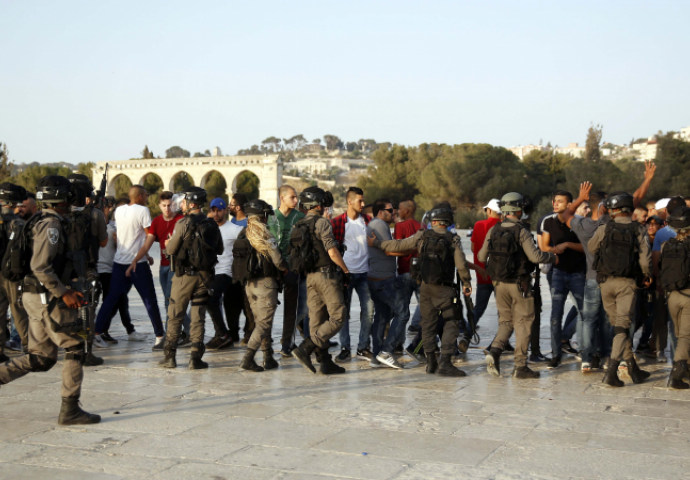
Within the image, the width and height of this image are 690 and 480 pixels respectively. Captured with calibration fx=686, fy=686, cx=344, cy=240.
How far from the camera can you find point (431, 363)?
20.6 feet

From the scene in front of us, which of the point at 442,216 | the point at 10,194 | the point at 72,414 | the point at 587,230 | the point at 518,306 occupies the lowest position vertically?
the point at 72,414

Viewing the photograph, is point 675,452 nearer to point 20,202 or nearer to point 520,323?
point 520,323

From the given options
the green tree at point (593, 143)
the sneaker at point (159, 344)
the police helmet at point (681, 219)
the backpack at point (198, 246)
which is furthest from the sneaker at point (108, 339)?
the green tree at point (593, 143)

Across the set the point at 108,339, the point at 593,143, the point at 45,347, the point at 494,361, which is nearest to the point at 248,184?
the point at 593,143

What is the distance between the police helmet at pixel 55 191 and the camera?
454cm

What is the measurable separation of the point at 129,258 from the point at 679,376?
559 cm

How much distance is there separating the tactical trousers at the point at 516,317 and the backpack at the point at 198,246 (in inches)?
103

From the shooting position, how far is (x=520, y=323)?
19.9ft

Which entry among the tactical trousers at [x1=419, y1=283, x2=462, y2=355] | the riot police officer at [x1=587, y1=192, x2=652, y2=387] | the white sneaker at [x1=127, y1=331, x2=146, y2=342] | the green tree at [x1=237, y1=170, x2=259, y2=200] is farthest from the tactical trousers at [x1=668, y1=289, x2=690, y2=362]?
the green tree at [x1=237, y1=170, x2=259, y2=200]

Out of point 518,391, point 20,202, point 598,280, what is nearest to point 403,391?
point 518,391

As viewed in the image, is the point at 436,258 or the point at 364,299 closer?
the point at 436,258

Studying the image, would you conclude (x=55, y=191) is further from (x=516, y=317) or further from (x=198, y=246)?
(x=516, y=317)

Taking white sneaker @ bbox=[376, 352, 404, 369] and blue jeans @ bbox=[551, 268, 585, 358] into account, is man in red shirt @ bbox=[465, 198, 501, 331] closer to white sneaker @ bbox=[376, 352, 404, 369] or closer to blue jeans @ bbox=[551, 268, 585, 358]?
blue jeans @ bbox=[551, 268, 585, 358]

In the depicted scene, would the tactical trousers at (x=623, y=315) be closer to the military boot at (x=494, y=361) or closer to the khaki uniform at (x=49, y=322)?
the military boot at (x=494, y=361)
